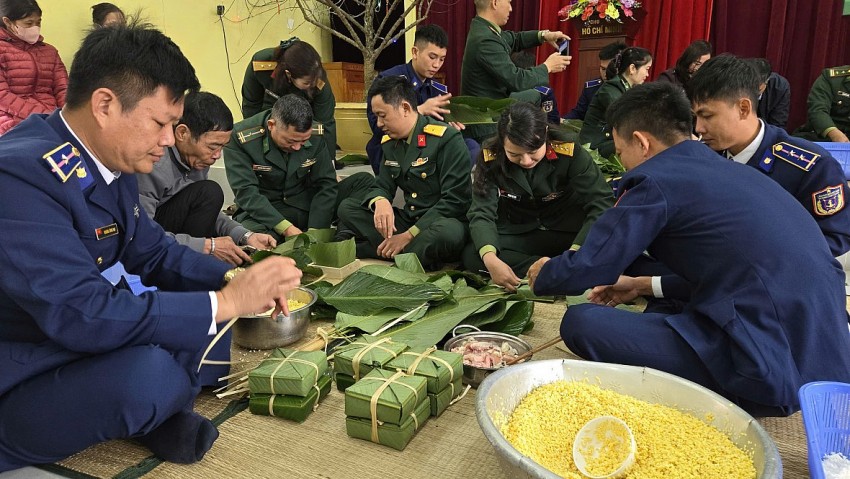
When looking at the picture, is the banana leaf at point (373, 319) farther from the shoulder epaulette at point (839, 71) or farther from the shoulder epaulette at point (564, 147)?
the shoulder epaulette at point (839, 71)

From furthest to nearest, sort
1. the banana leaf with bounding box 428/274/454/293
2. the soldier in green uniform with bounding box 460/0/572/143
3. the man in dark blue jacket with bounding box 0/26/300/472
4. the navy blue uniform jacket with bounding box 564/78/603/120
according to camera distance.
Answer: the navy blue uniform jacket with bounding box 564/78/603/120 < the soldier in green uniform with bounding box 460/0/572/143 < the banana leaf with bounding box 428/274/454/293 < the man in dark blue jacket with bounding box 0/26/300/472

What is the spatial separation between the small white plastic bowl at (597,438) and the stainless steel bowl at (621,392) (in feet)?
0.54

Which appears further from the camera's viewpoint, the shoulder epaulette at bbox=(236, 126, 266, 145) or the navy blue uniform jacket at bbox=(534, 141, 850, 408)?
the shoulder epaulette at bbox=(236, 126, 266, 145)

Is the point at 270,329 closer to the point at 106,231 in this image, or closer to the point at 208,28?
the point at 106,231

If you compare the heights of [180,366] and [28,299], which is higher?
[28,299]

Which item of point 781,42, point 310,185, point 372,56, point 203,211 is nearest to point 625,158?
point 203,211

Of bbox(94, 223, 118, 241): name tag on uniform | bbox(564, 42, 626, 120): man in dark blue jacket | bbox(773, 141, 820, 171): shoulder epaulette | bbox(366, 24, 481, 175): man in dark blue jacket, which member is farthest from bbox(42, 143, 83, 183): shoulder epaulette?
bbox(564, 42, 626, 120): man in dark blue jacket

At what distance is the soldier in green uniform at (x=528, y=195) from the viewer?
2627 millimetres

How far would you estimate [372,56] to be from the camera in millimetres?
5602

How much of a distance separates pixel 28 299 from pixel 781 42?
6.28 m

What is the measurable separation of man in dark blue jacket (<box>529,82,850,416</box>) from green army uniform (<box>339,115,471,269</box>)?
137 cm

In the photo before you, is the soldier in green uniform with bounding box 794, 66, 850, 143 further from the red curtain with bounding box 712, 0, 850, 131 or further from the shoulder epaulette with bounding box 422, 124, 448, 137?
the shoulder epaulette with bounding box 422, 124, 448, 137

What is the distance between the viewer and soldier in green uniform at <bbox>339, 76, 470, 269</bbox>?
321cm

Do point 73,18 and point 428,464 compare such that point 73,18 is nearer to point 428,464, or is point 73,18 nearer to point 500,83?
point 500,83
